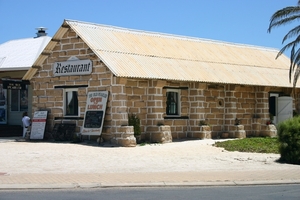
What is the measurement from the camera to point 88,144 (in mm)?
23188

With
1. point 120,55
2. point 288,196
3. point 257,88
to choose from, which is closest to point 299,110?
point 257,88

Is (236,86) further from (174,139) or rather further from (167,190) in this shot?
(167,190)

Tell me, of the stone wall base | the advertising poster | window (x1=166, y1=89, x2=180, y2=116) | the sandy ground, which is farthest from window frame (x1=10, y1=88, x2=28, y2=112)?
the stone wall base

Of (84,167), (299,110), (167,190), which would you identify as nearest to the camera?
(167,190)

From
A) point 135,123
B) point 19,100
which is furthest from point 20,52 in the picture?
point 135,123

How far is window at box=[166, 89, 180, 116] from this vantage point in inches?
1021

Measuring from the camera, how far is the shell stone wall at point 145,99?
917 inches

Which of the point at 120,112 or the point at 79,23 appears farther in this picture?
the point at 79,23

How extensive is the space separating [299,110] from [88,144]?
15523 mm

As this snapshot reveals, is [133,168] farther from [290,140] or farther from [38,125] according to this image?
[38,125]

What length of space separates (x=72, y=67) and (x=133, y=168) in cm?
986

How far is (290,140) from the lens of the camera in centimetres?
1717

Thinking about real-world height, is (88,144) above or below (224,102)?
below

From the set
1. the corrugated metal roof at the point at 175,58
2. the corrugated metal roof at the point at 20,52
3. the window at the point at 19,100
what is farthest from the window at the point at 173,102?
the window at the point at 19,100
